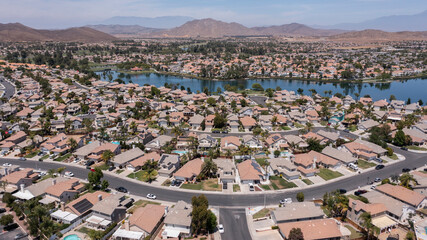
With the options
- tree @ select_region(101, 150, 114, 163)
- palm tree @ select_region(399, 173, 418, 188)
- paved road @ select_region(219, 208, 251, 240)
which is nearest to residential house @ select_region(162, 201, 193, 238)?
paved road @ select_region(219, 208, 251, 240)

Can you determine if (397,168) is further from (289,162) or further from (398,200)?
(289,162)

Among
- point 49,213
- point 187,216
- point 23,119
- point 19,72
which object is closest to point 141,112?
point 23,119

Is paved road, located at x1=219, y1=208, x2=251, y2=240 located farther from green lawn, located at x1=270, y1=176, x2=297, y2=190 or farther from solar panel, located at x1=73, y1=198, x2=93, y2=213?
solar panel, located at x1=73, y1=198, x2=93, y2=213

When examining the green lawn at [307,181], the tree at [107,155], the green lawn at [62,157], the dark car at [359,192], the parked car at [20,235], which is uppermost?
the tree at [107,155]

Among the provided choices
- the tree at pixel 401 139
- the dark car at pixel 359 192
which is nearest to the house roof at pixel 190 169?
the dark car at pixel 359 192

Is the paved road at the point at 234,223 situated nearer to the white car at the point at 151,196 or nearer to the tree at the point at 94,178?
the white car at the point at 151,196

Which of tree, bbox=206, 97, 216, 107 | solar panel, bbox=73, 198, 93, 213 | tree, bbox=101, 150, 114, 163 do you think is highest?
tree, bbox=206, 97, 216, 107
